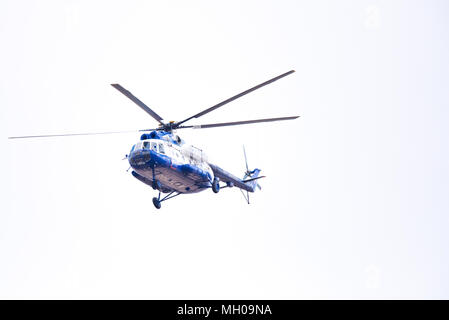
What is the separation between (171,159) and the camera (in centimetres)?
3316

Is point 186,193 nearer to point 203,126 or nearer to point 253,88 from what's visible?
point 203,126

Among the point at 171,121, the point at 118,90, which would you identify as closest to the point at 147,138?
the point at 171,121

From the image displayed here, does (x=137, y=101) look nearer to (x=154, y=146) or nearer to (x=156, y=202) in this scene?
(x=154, y=146)

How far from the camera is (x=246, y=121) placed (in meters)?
32.7

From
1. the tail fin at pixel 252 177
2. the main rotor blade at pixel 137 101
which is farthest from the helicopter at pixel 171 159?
the tail fin at pixel 252 177

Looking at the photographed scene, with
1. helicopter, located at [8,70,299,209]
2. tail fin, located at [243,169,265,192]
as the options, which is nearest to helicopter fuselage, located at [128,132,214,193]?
helicopter, located at [8,70,299,209]

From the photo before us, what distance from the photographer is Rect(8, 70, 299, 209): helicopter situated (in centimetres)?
3195

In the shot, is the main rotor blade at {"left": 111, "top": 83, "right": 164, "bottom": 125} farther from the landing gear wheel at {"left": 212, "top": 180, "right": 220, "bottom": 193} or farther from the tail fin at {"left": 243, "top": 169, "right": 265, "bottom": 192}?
the tail fin at {"left": 243, "top": 169, "right": 265, "bottom": 192}

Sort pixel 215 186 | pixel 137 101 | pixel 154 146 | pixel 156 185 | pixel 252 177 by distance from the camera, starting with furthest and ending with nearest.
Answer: pixel 252 177, pixel 215 186, pixel 156 185, pixel 154 146, pixel 137 101

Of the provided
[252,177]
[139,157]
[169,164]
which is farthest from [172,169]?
[252,177]

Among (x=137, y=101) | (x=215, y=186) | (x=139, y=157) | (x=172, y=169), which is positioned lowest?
(x=215, y=186)

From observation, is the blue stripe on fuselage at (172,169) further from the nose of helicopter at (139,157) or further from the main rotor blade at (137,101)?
the main rotor blade at (137,101)

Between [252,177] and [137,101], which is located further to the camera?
[252,177]

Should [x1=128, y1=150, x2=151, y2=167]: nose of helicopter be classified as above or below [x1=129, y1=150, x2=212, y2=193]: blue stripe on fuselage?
above
